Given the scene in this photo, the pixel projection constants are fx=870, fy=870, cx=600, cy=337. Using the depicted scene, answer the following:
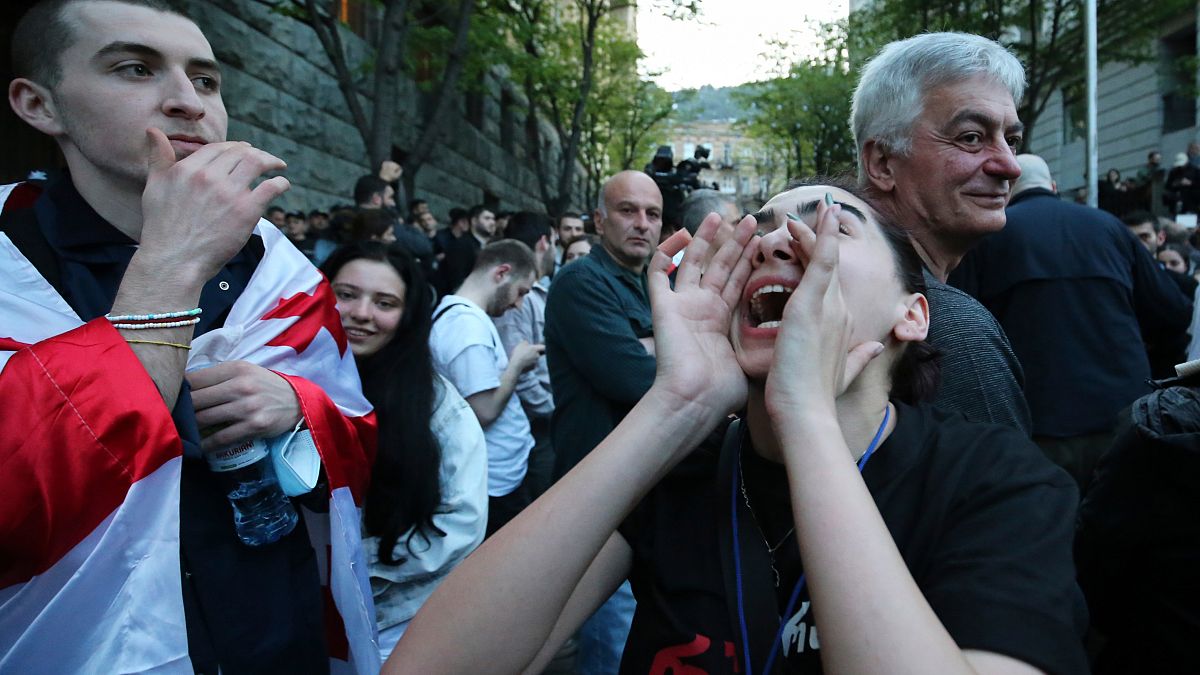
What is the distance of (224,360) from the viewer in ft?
5.97

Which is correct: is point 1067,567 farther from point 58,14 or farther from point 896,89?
point 58,14

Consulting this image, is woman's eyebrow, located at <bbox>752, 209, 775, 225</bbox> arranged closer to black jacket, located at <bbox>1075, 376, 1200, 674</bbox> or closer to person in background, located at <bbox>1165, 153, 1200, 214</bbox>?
black jacket, located at <bbox>1075, 376, 1200, 674</bbox>

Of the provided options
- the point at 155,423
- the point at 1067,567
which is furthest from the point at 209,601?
the point at 1067,567

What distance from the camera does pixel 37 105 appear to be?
1.80m

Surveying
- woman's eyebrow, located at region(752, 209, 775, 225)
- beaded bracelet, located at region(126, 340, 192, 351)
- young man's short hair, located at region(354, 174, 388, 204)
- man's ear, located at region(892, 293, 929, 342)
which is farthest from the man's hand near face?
young man's short hair, located at region(354, 174, 388, 204)

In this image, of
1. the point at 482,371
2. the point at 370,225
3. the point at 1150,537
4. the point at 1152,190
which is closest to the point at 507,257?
the point at 370,225

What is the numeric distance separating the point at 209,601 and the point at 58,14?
1.22 meters

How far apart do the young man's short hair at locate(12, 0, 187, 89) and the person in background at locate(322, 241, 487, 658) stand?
1.34 meters

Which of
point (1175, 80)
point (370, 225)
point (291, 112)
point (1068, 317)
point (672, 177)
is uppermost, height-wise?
point (1175, 80)

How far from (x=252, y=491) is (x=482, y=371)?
224cm

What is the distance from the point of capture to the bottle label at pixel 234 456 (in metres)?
1.74

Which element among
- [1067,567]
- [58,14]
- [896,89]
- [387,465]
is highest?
[58,14]

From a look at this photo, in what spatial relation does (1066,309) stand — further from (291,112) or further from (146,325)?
(291,112)

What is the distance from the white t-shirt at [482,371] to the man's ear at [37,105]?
224 centimetres
